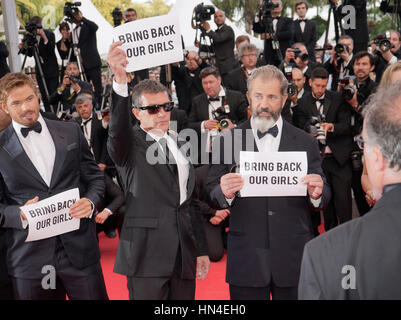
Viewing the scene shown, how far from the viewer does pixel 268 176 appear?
8.61 ft

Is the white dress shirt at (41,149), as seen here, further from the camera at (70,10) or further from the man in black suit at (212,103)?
the camera at (70,10)

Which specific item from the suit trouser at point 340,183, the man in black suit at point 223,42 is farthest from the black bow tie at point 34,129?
the man in black suit at point 223,42

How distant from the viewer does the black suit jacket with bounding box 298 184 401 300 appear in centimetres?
136

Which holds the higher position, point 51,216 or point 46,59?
point 46,59

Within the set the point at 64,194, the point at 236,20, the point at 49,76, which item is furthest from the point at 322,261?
the point at 236,20

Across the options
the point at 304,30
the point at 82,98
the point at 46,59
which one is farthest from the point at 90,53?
the point at 304,30

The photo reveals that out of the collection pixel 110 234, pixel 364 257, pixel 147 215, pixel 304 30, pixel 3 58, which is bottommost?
pixel 110 234

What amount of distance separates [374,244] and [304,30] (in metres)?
7.50

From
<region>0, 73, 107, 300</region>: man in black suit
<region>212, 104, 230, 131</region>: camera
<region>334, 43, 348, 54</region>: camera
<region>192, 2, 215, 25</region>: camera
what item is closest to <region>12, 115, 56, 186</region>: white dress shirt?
<region>0, 73, 107, 300</region>: man in black suit

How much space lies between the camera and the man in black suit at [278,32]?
7.71 meters

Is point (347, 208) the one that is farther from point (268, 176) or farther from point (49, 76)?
point (49, 76)

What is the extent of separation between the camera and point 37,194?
2.81 m

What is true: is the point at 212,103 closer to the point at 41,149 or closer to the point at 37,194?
the point at 41,149

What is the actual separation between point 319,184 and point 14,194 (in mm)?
1632
